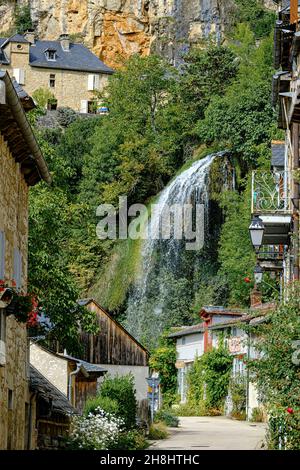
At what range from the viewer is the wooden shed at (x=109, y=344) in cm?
4562

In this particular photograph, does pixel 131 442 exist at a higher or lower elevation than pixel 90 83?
lower

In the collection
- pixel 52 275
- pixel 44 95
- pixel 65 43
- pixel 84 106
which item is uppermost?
pixel 65 43

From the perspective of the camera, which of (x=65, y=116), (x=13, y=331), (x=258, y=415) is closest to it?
(x=13, y=331)

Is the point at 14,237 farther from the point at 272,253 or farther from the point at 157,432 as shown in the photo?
the point at 157,432

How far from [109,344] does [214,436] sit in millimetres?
9040

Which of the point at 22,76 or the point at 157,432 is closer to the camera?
the point at 157,432

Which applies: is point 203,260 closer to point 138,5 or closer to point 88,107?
point 88,107

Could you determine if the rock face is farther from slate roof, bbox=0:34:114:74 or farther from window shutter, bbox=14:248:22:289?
window shutter, bbox=14:248:22:289

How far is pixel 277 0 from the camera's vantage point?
31.4m

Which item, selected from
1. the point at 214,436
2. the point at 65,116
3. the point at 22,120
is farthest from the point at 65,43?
the point at 22,120

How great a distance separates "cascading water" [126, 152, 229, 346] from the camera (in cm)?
6831

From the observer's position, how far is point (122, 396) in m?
38.2

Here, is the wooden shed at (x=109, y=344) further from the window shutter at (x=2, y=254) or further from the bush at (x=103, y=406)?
the window shutter at (x=2, y=254)

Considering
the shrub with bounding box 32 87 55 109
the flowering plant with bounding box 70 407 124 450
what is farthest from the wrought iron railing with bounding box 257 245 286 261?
the shrub with bounding box 32 87 55 109
